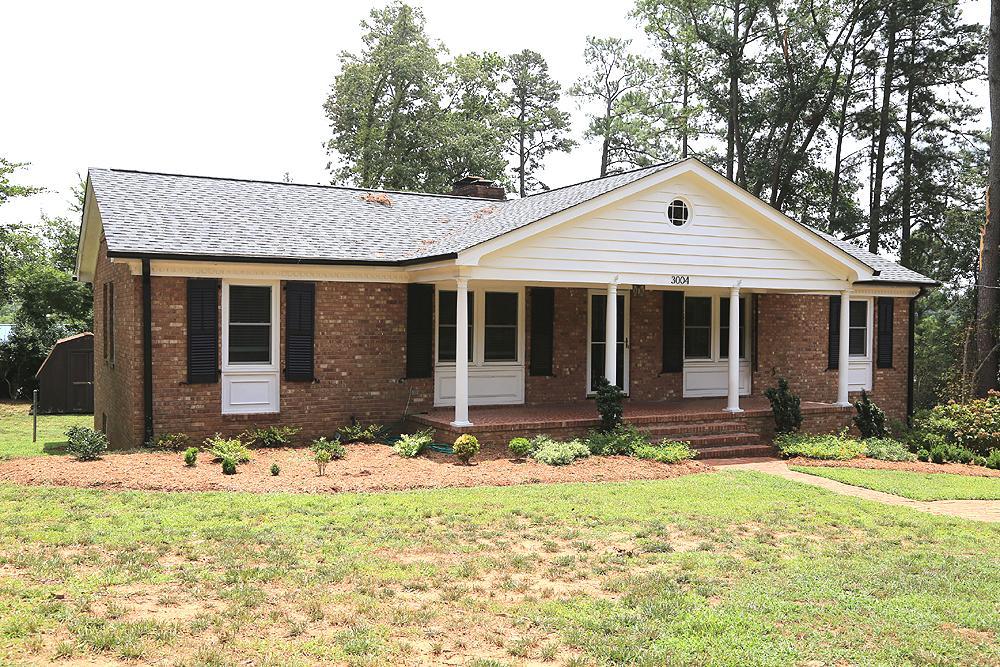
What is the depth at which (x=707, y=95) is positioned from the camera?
3303cm

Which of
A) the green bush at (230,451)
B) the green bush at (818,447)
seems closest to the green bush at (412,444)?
the green bush at (230,451)

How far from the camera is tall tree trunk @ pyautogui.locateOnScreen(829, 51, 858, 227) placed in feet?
101

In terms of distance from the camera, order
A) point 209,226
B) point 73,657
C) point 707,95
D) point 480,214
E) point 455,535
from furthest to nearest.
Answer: point 707,95
point 480,214
point 209,226
point 455,535
point 73,657

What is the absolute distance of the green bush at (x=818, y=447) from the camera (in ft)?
49.0

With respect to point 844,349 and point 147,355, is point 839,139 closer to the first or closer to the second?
point 844,349

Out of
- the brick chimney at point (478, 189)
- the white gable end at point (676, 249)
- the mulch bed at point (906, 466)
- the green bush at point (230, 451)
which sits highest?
the brick chimney at point (478, 189)

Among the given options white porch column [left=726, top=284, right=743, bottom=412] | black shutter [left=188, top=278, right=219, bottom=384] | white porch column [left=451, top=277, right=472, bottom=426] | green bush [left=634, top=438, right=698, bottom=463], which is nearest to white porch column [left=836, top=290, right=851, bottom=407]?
white porch column [left=726, top=284, right=743, bottom=412]

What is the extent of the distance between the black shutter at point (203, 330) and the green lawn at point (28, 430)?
399 centimetres

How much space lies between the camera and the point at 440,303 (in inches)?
642

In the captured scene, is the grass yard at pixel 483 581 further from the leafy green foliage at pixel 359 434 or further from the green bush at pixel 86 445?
the leafy green foliage at pixel 359 434

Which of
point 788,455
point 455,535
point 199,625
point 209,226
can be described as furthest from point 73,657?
point 788,455

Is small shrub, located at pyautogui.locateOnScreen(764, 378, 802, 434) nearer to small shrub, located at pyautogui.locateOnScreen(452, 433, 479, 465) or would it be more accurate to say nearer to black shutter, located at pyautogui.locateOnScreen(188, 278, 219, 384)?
small shrub, located at pyautogui.locateOnScreen(452, 433, 479, 465)

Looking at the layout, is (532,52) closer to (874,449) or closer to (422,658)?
(874,449)

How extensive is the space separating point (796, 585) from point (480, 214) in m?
13.0
